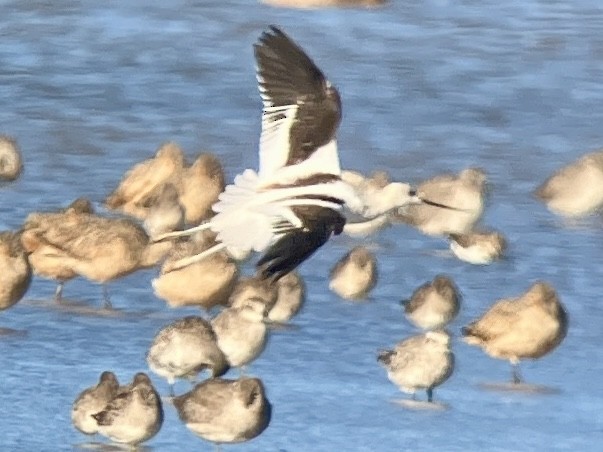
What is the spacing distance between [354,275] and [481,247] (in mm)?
953

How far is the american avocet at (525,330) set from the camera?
894cm

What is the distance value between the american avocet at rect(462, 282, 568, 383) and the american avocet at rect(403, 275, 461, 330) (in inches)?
6.4

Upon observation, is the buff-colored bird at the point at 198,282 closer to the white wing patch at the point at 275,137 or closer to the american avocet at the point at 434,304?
the american avocet at the point at 434,304

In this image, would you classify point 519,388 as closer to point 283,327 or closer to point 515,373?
point 515,373

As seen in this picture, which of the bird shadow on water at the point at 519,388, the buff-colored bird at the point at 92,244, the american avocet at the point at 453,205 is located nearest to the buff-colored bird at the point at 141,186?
the buff-colored bird at the point at 92,244

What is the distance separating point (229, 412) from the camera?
A: 7883 mm

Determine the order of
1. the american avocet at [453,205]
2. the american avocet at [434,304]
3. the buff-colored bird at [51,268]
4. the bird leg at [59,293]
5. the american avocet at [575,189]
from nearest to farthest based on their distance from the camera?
the american avocet at [434,304] < the bird leg at [59,293] < the buff-colored bird at [51,268] < the american avocet at [453,205] < the american avocet at [575,189]

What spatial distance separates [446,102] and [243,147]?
4.78 feet

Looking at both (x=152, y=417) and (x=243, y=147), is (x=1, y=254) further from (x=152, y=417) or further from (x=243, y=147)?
(x=243, y=147)

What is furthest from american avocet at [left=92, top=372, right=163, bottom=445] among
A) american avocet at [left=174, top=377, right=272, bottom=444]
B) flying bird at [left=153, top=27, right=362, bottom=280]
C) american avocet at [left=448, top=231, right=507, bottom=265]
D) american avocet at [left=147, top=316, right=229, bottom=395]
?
american avocet at [left=448, top=231, right=507, bottom=265]

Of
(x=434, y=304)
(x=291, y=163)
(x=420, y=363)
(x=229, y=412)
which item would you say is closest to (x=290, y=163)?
(x=291, y=163)

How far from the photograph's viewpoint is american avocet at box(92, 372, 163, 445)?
7.73 meters

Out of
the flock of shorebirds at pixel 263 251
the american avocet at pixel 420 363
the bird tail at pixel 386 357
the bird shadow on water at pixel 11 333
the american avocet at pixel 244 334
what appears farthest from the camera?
the bird shadow on water at pixel 11 333

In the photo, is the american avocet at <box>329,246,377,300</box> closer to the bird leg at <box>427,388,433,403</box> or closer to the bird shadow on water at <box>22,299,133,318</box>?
the bird shadow on water at <box>22,299,133,318</box>
